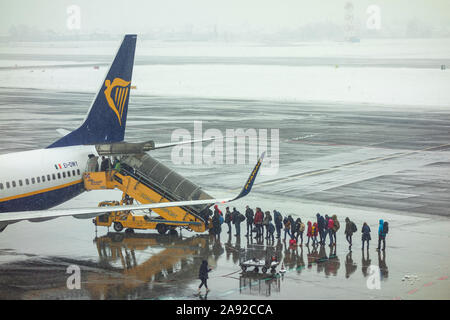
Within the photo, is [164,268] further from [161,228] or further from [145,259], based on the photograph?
[161,228]

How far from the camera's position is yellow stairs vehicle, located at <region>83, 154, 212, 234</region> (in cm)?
3086

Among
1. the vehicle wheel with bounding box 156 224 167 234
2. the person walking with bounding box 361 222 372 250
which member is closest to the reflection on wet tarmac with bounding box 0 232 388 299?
the vehicle wheel with bounding box 156 224 167 234

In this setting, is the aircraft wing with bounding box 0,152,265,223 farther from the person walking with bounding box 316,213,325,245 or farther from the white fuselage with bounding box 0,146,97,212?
the person walking with bounding box 316,213,325,245

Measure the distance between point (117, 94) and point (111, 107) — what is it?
0.70m

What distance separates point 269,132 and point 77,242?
37.2 meters

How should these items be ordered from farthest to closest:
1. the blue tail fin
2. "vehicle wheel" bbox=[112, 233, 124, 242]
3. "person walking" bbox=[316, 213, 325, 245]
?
the blue tail fin
"vehicle wheel" bbox=[112, 233, 124, 242]
"person walking" bbox=[316, 213, 325, 245]

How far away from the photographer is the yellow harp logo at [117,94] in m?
34.0

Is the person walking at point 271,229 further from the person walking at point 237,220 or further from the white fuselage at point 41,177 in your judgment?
the white fuselage at point 41,177

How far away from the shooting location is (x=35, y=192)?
96.3ft
